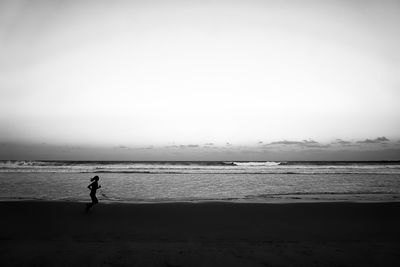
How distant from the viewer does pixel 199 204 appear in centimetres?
1438

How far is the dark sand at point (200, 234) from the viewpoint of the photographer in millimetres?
6945

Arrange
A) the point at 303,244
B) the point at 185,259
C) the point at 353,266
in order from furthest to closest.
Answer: the point at 303,244 → the point at 185,259 → the point at 353,266

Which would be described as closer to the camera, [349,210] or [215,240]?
[215,240]

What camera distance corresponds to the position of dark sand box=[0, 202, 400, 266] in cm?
695

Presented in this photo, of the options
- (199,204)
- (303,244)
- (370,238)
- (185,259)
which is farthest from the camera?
(199,204)

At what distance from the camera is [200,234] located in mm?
9367

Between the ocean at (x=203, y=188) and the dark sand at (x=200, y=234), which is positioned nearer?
the dark sand at (x=200, y=234)

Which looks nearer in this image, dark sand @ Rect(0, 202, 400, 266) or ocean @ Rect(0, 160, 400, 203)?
dark sand @ Rect(0, 202, 400, 266)

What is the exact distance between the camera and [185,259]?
22.8ft

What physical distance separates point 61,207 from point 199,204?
6773 millimetres

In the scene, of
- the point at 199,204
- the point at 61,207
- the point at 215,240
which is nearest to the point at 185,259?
the point at 215,240

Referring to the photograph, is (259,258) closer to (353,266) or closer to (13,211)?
(353,266)

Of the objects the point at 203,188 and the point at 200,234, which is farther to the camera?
the point at 203,188

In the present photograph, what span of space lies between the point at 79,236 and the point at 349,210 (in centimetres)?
1173
